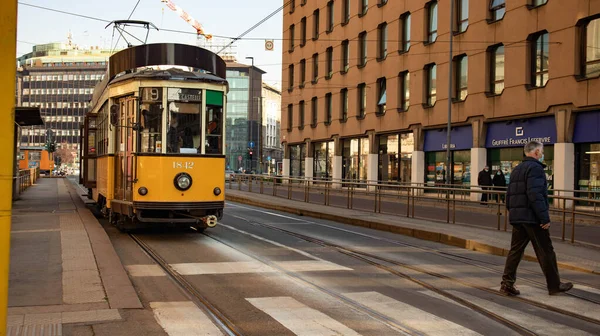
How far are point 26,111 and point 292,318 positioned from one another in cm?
1333

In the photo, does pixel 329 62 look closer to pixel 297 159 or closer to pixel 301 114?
pixel 301 114

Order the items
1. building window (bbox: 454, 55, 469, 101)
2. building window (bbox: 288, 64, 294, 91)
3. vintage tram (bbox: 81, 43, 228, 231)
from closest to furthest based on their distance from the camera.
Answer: vintage tram (bbox: 81, 43, 228, 231)
building window (bbox: 454, 55, 469, 101)
building window (bbox: 288, 64, 294, 91)

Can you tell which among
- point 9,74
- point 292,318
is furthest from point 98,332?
point 9,74

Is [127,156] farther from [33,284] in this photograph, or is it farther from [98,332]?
[98,332]

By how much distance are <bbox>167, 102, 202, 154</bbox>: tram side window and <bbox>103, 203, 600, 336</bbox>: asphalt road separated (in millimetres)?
1782

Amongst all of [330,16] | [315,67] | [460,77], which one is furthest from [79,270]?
[315,67]

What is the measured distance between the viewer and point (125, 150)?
12.1 meters

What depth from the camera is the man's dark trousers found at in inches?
291

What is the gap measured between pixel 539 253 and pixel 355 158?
3484cm

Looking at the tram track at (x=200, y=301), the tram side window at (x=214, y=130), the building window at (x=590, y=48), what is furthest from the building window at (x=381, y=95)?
the tram track at (x=200, y=301)

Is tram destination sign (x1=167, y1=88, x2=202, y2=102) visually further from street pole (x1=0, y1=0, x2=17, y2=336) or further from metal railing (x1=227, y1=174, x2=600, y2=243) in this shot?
street pole (x1=0, y1=0, x2=17, y2=336)

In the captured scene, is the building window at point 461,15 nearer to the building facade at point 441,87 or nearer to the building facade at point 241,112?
the building facade at point 441,87

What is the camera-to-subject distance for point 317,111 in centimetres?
4703

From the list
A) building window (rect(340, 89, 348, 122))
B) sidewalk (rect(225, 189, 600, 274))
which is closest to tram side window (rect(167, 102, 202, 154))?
sidewalk (rect(225, 189, 600, 274))
